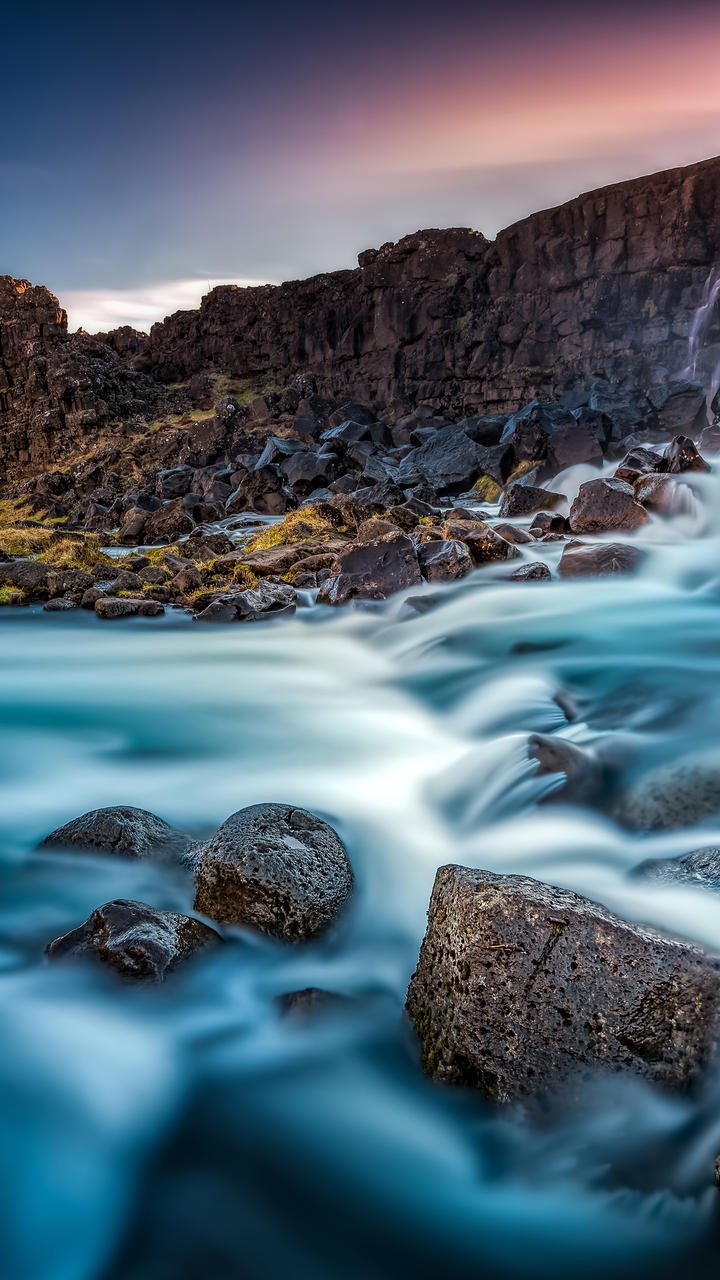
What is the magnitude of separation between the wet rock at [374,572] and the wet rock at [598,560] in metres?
1.88

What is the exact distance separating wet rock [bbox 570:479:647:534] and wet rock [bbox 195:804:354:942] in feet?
32.0

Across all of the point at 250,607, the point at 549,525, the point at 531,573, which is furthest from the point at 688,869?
the point at 549,525

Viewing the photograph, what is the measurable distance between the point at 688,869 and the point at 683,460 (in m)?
12.4

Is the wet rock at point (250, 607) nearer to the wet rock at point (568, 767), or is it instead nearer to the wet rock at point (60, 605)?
the wet rock at point (60, 605)

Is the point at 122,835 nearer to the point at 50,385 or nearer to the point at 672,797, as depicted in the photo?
the point at 672,797

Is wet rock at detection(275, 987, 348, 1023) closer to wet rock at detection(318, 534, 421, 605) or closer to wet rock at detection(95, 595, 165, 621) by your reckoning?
wet rock at detection(318, 534, 421, 605)

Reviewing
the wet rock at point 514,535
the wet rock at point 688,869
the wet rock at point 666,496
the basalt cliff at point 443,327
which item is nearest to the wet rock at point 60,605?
the wet rock at point 514,535

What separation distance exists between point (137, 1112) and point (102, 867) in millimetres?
1397

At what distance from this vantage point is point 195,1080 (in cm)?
248

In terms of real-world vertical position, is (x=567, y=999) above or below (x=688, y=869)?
above

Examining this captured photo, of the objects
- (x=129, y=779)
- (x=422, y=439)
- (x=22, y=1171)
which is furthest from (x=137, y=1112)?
(x=422, y=439)

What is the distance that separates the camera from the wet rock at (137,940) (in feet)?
9.09

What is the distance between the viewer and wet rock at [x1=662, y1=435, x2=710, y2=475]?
541 inches

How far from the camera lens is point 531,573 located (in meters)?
9.57
